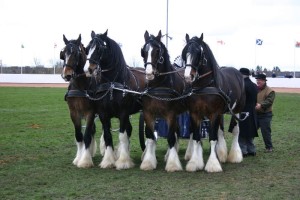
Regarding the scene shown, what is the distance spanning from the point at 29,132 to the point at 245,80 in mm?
6661

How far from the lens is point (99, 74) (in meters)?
9.30

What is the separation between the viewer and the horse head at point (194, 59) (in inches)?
340

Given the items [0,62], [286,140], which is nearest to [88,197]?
[286,140]

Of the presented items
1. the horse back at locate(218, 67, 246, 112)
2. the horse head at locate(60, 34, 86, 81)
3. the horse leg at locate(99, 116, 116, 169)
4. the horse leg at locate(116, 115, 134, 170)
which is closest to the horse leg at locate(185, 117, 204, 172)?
the horse back at locate(218, 67, 246, 112)

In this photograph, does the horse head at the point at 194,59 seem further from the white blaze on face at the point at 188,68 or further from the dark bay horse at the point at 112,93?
the dark bay horse at the point at 112,93

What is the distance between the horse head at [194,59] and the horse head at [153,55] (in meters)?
0.41

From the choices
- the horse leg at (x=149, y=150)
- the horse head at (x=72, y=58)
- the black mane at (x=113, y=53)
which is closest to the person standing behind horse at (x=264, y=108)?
the horse leg at (x=149, y=150)

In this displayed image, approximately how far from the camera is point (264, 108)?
38.4 feet

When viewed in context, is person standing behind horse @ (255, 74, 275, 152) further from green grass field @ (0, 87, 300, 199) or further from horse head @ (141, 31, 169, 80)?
horse head @ (141, 31, 169, 80)

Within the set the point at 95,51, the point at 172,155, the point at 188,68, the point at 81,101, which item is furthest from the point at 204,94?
the point at 81,101

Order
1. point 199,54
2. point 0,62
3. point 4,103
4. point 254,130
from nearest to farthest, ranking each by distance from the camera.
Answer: point 199,54 < point 254,130 < point 4,103 < point 0,62

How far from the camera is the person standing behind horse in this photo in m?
11.7

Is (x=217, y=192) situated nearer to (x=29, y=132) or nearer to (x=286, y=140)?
(x=286, y=140)

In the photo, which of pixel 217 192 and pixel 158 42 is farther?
pixel 158 42
